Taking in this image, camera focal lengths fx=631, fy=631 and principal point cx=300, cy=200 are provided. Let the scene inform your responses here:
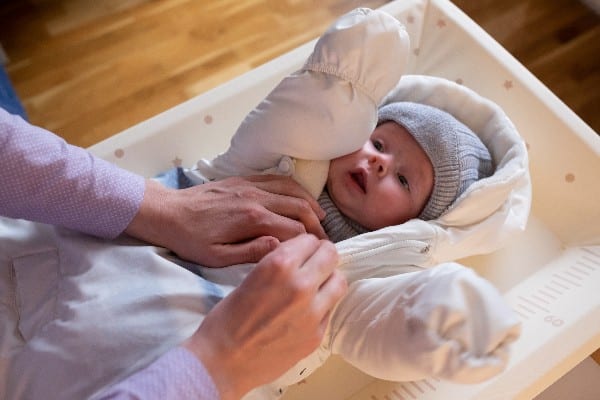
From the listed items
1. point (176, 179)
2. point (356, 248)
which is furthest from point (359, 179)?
point (176, 179)

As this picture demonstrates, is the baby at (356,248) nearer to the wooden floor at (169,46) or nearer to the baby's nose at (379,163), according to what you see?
the baby's nose at (379,163)

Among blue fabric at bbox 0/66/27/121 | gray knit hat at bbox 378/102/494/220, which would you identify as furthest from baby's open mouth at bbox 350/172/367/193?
blue fabric at bbox 0/66/27/121

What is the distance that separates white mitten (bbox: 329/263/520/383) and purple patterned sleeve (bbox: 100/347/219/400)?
216mm

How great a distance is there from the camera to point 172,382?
0.63 meters

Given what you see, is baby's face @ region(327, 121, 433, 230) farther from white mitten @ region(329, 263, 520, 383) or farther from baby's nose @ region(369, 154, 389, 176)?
white mitten @ region(329, 263, 520, 383)

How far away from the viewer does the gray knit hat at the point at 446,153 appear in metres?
0.93

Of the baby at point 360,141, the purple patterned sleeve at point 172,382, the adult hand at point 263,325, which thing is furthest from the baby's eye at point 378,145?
the purple patterned sleeve at point 172,382

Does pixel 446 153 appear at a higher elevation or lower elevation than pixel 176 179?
higher

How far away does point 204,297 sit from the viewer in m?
0.82

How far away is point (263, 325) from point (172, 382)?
11cm

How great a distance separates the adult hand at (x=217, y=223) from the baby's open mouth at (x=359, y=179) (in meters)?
0.11

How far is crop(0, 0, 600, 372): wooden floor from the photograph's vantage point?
161 centimetres

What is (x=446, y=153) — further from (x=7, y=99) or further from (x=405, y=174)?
(x=7, y=99)

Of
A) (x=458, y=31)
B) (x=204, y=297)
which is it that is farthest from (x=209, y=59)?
(x=204, y=297)
